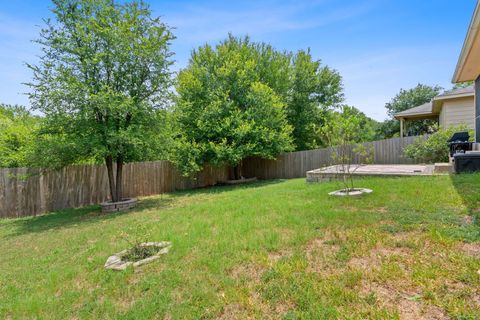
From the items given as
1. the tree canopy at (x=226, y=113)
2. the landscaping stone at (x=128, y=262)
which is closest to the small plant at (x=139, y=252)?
the landscaping stone at (x=128, y=262)

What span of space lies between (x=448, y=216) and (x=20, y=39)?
37.2 ft

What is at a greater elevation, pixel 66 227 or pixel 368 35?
pixel 368 35

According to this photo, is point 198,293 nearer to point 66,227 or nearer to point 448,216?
point 448,216

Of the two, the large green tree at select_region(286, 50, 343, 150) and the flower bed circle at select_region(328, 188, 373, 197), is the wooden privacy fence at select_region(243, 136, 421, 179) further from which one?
the flower bed circle at select_region(328, 188, 373, 197)

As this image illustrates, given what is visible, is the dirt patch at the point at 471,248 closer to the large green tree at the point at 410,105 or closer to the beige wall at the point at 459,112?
the beige wall at the point at 459,112

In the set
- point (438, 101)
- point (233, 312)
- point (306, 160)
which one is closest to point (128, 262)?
point (233, 312)

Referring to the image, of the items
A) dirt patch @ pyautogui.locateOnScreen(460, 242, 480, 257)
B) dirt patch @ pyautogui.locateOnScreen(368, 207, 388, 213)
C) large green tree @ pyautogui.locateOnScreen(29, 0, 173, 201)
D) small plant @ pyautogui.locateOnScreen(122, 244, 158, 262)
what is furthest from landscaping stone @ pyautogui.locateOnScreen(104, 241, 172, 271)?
large green tree @ pyautogui.locateOnScreen(29, 0, 173, 201)

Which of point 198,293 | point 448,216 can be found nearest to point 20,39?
point 198,293

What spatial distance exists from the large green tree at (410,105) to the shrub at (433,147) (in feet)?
50.2

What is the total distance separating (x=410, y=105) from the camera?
87.1 feet

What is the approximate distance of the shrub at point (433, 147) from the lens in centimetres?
992

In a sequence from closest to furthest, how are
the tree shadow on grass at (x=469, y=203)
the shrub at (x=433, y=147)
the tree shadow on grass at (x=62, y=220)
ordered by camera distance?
the tree shadow on grass at (x=469, y=203) < the tree shadow on grass at (x=62, y=220) < the shrub at (x=433, y=147)

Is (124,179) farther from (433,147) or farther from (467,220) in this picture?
(433,147)

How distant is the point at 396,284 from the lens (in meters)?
2.41
